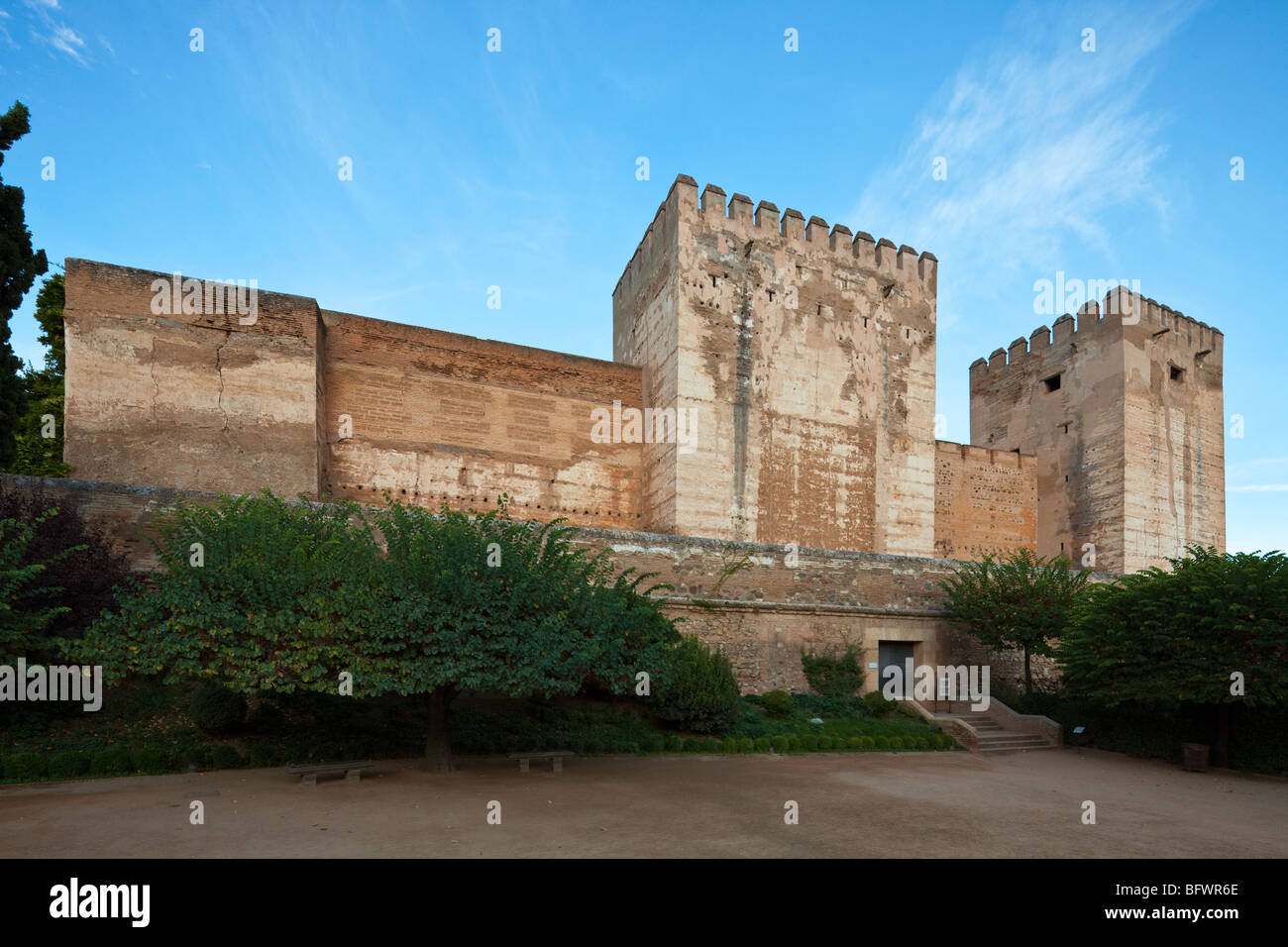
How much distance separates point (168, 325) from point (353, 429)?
14.7 feet

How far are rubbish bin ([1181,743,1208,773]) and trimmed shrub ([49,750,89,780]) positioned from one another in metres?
15.7

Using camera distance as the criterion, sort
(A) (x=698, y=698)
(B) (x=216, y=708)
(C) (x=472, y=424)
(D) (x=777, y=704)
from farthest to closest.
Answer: (C) (x=472, y=424) < (D) (x=777, y=704) < (A) (x=698, y=698) < (B) (x=216, y=708)

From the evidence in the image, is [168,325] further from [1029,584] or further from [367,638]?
[1029,584]

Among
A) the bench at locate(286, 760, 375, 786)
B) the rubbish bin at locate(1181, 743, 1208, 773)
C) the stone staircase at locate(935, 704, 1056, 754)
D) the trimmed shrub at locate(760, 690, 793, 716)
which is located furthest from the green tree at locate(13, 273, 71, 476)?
the rubbish bin at locate(1181, 743, 1208, 773)

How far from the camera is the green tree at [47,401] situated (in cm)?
2089

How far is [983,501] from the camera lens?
26.7m

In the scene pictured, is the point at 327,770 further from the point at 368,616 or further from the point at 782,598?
the point at 782,598

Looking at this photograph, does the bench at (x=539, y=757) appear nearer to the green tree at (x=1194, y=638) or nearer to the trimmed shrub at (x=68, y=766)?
the trimmed shrub at (x=68, y=766)

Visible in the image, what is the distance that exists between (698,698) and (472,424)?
1055 centimetres

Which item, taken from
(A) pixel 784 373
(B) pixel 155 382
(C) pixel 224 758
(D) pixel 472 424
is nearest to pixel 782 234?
(A) pixel 784 373

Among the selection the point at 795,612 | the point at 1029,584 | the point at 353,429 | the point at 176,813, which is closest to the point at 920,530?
the point at 1029,584

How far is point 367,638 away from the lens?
861 cm

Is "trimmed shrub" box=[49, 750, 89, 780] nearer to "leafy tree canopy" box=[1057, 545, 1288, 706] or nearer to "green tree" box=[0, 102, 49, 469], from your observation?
"green tree" box=[0, 102, 49, 469]

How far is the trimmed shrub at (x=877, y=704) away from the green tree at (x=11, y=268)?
18317 millimetres
